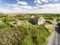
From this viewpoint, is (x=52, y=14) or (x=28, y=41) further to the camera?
(x=52, y=14)

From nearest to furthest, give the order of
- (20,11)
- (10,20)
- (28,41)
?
(28,41)
(20,11)
(10,20)

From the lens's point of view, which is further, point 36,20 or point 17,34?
point 36,20

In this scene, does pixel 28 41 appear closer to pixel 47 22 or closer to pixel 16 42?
pixel 16 42

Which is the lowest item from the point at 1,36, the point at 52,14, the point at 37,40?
the point at 37,40

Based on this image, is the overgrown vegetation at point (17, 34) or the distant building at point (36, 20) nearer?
the overgrown vegetation at point (17, 34)

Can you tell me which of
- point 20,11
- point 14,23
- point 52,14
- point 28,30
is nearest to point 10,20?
point 14,23

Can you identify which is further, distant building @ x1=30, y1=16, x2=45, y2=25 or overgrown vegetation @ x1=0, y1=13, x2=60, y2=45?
distant building @ x1=30, y1=16, x2=45, y2=25

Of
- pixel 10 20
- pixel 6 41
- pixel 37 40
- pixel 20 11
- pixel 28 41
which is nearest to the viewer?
pixel 6 41

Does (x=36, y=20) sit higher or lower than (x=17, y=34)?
higher

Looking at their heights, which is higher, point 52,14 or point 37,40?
point 52,14

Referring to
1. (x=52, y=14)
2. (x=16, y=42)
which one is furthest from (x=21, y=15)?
(x=16, y=42)
